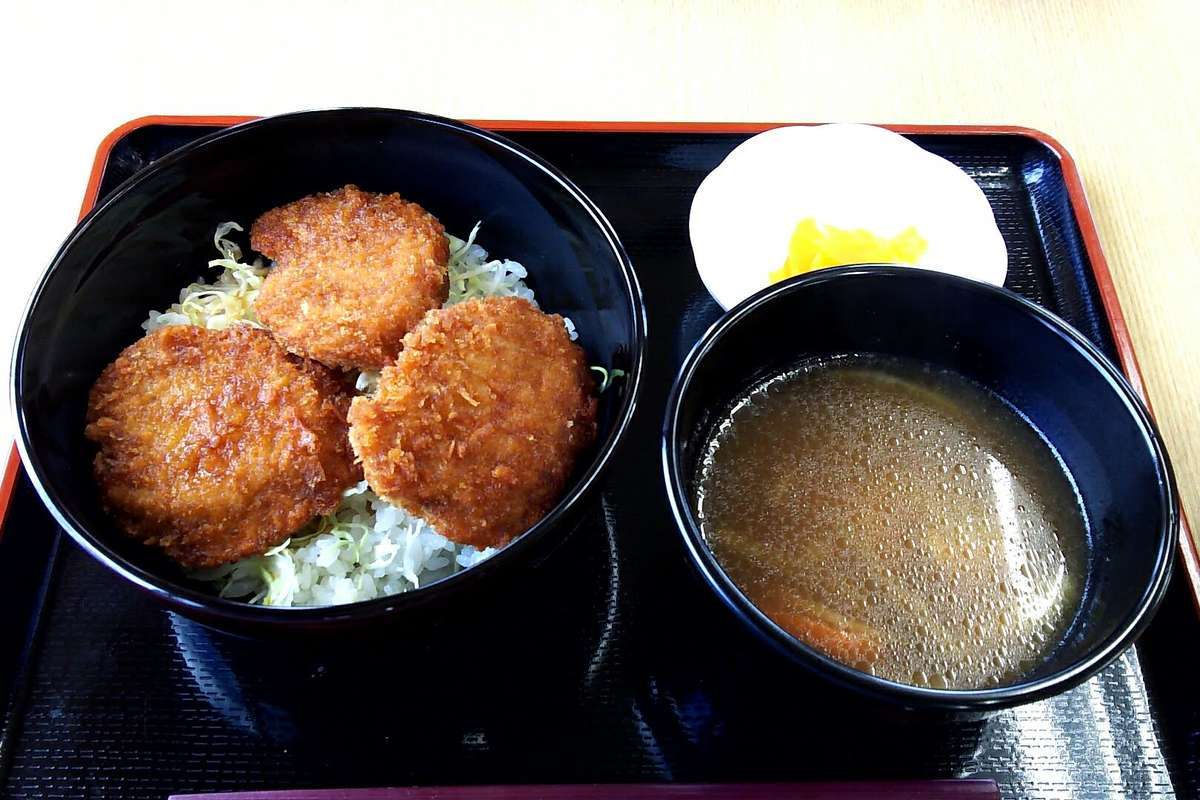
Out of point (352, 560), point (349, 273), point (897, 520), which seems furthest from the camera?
point (349, 273)

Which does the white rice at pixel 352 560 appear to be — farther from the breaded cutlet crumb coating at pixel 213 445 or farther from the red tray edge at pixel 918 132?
the red tray edge at pixel 918 132

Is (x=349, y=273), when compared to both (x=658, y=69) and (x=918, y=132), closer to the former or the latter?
(x=658, y=69)

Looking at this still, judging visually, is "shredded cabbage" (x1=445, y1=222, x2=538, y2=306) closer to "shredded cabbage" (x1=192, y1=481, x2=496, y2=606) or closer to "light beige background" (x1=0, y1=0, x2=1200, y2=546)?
"shredded cabbage" (x1=192, y1=481, x2=496, y2=606)

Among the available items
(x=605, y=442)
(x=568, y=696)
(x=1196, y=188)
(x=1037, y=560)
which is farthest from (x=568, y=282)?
(x=1196, y=188)

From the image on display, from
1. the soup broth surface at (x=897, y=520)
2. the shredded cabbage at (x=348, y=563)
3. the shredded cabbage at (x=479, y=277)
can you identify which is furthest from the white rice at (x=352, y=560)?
the soup broth surface at (x=897, y=520)

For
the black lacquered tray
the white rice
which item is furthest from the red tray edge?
the white rice

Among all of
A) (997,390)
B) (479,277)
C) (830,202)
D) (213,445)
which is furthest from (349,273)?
(997,390)

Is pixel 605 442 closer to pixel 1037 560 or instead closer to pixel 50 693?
pixel 1037 560
